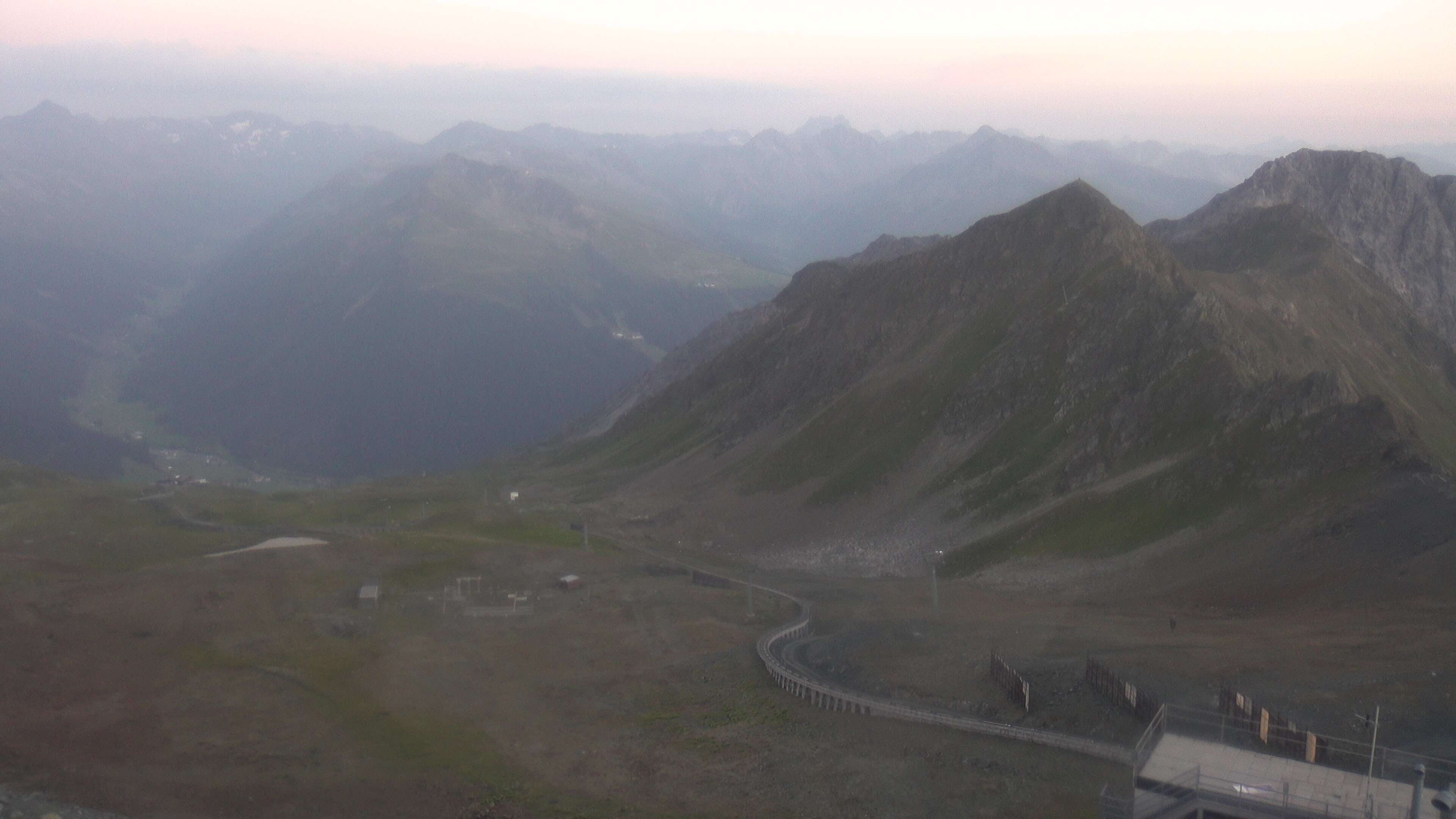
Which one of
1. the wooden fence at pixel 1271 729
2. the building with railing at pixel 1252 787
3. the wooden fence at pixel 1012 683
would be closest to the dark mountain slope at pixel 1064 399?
the wooden fence at pixel 1012 683

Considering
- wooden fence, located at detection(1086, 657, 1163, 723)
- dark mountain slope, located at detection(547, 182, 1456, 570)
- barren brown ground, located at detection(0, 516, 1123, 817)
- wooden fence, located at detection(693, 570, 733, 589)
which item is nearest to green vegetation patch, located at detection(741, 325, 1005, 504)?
dark mountain slope, located at detection(547, 182, 1456, 570)

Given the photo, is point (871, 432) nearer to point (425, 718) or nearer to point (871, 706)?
point (871, 706)

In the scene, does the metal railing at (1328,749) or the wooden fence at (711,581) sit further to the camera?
the wooden fence at (711,581)

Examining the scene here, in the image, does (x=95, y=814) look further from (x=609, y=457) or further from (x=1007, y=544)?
(x=609, y=457)

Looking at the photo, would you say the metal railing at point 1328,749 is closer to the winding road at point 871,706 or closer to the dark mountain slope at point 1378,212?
the winding road at point 871,706

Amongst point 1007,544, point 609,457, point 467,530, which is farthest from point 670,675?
point 609,457

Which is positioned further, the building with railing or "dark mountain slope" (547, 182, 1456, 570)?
"dark mountain slope" (547, 182, 1456, 570)

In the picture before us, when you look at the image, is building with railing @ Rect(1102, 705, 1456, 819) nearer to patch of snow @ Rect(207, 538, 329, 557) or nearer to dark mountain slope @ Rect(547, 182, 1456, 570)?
dark mountain slope @ Rect(547, 182, 1456, 570)

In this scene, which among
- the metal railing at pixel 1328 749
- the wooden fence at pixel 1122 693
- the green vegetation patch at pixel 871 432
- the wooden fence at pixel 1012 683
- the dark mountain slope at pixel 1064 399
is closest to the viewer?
the metal railing at pixel 1328 749
